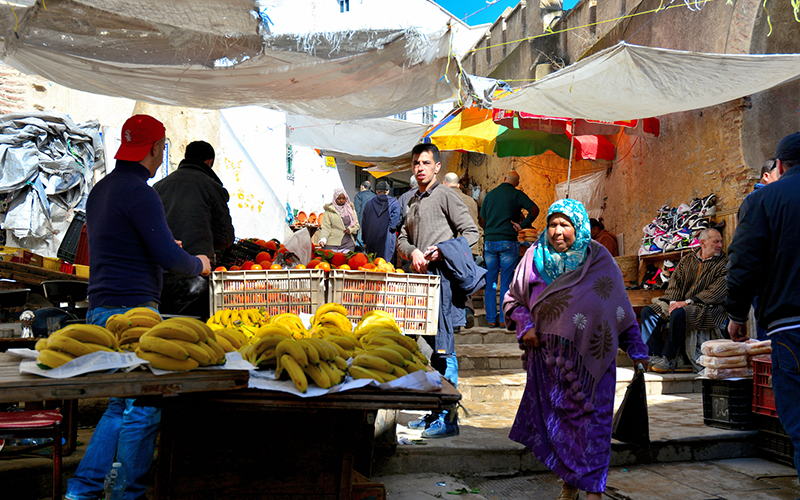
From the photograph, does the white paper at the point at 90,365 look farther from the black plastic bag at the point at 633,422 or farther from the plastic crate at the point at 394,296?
the black plastic bag at the point at 633,422

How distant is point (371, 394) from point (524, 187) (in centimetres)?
1133

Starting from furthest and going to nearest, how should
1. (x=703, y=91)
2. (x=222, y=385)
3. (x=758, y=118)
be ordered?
1. (x=758, y=118)
2. (x=703, y=91)
3. (x=222, y=385)

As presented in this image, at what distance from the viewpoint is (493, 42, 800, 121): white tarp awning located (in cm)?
573

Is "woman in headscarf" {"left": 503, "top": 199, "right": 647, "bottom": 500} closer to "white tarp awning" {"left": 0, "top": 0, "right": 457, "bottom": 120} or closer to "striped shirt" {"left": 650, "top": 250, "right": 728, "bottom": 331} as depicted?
"white tarp awning" {"left": 0, "top": 0, "right": 457, "bottom": 120}

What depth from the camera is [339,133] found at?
11.8 metres

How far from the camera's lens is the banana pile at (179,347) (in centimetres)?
196

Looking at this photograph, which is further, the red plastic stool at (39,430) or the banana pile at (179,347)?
the red plastic stool at (39,430)

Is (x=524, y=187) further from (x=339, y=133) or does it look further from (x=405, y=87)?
(x=405, y=87)

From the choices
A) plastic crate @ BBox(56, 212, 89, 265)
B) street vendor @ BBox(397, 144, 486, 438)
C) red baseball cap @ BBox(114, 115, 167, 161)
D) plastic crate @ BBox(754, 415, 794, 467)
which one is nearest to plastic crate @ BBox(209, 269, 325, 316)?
street vendor @ BBox(397, 144, 486, 438)

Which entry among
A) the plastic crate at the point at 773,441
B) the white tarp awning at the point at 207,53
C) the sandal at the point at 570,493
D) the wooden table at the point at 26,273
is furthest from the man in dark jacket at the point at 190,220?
the plastic crate at the point at 773,441

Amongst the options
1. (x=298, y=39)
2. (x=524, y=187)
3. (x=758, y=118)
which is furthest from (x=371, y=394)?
(x=524, y=187)

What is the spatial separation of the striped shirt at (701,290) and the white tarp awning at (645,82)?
1883mm

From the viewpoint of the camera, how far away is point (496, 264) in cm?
855

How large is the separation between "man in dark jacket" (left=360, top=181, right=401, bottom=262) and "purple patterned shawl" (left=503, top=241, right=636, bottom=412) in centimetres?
246
